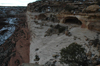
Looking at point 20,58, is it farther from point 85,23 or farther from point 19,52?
point 85,23

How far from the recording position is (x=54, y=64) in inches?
220

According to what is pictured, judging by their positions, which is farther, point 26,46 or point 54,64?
point 26,46

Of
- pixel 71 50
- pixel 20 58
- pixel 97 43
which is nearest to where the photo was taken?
pixel 71 50

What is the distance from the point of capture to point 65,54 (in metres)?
4.04

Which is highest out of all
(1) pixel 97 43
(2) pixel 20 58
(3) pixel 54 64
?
(1) pixel 97 43

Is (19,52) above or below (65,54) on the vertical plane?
below

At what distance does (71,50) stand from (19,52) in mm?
6915

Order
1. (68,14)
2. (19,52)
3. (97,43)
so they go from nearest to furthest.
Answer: (97,43)
(19,52)
(68,14)

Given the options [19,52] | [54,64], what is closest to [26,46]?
[19,52]

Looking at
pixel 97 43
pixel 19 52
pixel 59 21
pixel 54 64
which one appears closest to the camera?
pixel 54 64

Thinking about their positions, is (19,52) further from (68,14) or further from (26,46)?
(68,14)

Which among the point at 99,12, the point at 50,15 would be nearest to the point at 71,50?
the point at 99,12

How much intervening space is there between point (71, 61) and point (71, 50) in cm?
50

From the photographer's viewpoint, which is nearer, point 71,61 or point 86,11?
point 71,61
